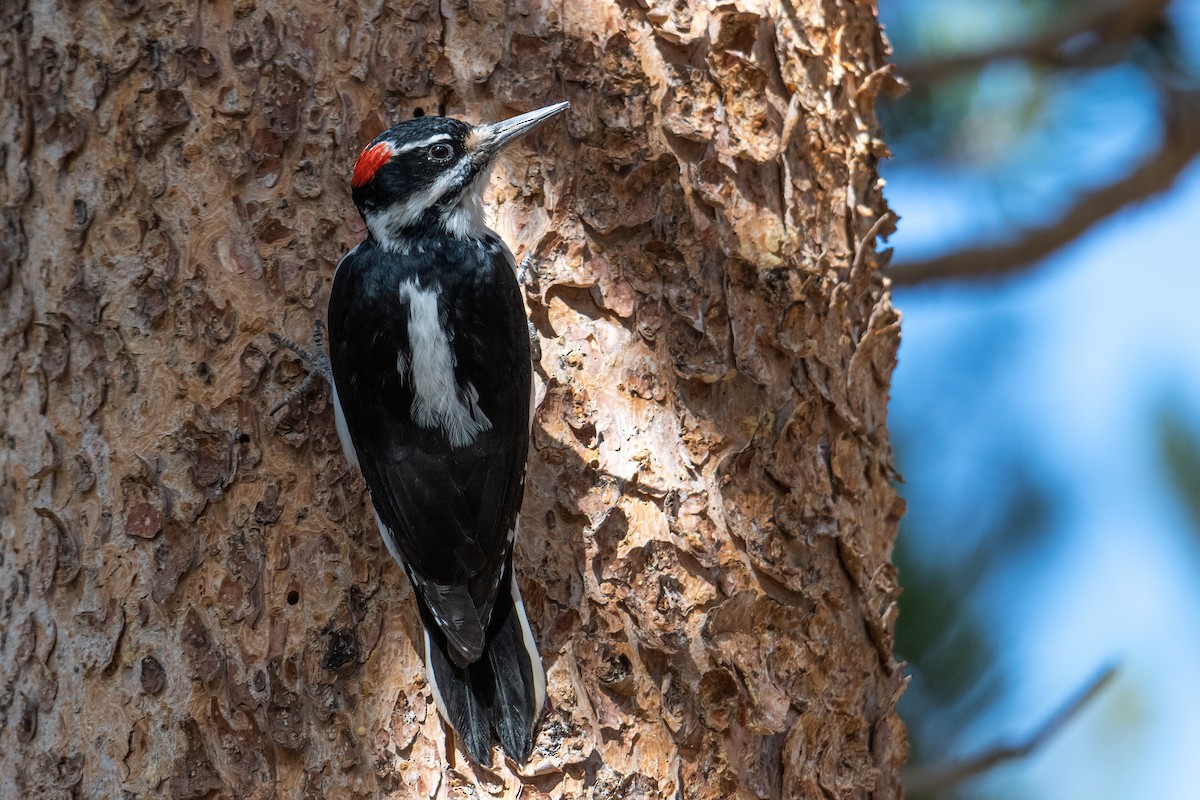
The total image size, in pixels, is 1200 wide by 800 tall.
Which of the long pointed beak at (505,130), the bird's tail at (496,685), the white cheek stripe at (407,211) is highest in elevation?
the long pointed beak at (505,130)

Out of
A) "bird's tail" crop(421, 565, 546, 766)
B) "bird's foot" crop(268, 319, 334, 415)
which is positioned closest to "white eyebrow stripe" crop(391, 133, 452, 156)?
"bird's foot" crop(268, 319, 334, 415)

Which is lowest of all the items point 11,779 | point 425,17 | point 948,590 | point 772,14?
point 948,590

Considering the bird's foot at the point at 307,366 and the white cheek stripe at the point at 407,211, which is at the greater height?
the white cheek stripe at the point at 407,211

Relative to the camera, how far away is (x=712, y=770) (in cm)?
231

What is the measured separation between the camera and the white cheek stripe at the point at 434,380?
2.45 meters

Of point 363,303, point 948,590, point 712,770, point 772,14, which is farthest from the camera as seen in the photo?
point 948,590

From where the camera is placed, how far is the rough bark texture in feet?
7.47

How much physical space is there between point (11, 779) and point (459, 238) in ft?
4.85

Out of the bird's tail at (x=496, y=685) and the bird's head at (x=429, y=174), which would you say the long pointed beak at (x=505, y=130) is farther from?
the bird's tail at (x=496, y=685)

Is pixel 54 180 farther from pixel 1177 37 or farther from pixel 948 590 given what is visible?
pixel 1177 37

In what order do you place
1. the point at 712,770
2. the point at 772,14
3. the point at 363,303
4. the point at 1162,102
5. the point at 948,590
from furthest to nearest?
the point at 1162,102 → the point at 948,590 → the point at 772,14 → the point at 363,303 → the point at 712,770

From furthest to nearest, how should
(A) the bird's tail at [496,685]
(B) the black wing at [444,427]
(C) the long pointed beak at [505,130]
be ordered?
(C) the long pointed beak at [505,130]
(B) the black wing at [444,427]
(A) the bird's tail at [496,685]

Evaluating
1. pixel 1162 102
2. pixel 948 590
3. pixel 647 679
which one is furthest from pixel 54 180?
pixel 1162 102

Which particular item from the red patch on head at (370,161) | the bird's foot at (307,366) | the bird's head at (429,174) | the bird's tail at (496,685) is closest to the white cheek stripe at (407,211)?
the bird's head at (429,174)
